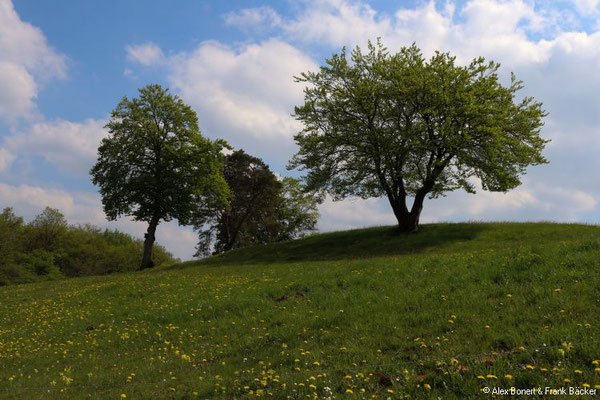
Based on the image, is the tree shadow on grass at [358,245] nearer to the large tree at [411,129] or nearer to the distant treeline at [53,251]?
the large tree at [411,129]

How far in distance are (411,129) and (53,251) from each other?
3103 inches

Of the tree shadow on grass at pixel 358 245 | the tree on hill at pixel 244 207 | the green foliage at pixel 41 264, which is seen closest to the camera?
the tree shadow on grass at pixel 358 245

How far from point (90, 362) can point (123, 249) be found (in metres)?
A: 91.7

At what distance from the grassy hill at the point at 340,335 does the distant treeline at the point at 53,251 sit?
52.0 meters

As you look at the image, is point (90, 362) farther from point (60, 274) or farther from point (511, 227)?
point (60, 274)

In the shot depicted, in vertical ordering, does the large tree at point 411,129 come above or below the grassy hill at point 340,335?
above

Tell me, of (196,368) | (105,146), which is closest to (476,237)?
(196,368)

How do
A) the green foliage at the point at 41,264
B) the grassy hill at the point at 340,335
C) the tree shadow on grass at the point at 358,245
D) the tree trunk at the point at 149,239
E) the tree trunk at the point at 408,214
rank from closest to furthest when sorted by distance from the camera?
the grassy hill at the point at 340,335 < the tree shadow on grass at the point at 358,245 < the tree trunk at the point at 408,214 < the tree trunk at the point at 149,239 < the green foliage at the point at 41,264

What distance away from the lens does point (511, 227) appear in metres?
35.2

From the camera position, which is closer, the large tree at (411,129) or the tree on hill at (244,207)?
the large tree at (411,129)

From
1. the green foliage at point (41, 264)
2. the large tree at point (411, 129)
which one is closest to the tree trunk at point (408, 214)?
the large tree at point (411, 129)

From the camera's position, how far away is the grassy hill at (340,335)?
700 centimetres

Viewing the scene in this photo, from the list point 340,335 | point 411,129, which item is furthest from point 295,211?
point 340,335

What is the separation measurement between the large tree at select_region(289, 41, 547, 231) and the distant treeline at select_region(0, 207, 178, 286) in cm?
5097
